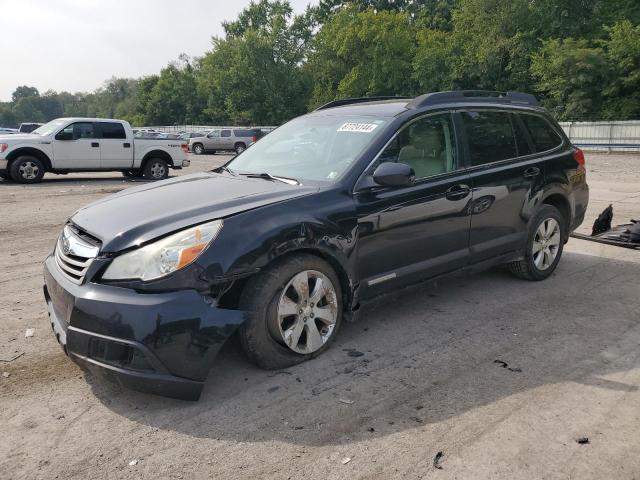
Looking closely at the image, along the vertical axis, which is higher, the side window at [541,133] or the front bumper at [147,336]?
the side window at [541,133]

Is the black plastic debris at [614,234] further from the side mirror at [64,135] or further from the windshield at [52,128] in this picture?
the windshield at [52,128]

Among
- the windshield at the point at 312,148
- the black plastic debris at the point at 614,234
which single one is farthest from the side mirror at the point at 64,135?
the black plastic debris at the point at 614,234

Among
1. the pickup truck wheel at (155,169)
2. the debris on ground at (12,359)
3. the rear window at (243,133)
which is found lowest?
the debris on ground at (12,359)

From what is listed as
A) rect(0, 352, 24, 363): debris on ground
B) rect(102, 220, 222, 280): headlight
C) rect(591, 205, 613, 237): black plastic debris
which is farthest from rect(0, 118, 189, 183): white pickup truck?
rect(102, 220, 222, 280): headlight

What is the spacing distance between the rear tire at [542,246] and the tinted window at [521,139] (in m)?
0.57

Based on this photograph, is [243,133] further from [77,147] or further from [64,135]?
[64,135]

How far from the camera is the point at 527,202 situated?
5156 mm

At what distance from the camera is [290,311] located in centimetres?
349

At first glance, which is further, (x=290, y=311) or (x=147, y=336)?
(x=290, y=311)

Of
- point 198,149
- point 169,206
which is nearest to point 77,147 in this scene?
point 169,206

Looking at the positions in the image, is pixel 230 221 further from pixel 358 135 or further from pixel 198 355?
pixel 358 135

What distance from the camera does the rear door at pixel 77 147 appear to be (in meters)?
15.0

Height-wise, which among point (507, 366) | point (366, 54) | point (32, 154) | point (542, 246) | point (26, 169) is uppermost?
point (366, 54)

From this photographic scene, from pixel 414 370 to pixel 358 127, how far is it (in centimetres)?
189
